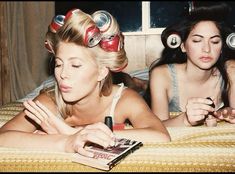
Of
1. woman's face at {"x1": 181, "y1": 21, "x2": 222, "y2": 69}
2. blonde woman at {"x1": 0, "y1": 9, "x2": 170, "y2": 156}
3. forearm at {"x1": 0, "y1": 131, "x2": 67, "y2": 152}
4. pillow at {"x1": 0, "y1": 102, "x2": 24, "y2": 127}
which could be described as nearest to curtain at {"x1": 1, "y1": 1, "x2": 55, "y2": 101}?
pillow at {"x1": 0, "y1": 102, "x2": 24, "y2": 127}

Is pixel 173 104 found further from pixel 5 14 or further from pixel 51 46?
pixel 5 14

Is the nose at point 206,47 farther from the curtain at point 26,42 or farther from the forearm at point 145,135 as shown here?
the curtain at point 26,42

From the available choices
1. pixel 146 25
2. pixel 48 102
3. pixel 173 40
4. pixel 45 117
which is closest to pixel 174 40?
pixel 173 40

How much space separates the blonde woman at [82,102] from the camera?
169 centimetres

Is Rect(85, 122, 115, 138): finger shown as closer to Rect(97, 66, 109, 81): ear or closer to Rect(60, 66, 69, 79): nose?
Rect(60, 66, 69, 79): nose

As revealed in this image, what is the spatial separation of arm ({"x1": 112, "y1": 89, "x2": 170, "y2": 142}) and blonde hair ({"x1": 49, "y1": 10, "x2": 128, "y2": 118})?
0.15 metres

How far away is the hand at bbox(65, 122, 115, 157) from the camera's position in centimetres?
150

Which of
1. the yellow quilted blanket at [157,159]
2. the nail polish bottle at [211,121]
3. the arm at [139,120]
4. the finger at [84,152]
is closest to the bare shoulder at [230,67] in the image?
the nail polish bottle at [211,121]

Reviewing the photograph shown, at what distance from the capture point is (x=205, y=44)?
2.49 meters

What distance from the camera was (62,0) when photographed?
195 inches

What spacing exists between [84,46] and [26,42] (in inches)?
114

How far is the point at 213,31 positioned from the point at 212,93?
0.58 metres

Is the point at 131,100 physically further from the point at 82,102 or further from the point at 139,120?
the point at 82,102

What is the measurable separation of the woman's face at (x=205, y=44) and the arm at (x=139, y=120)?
614 millimetres
